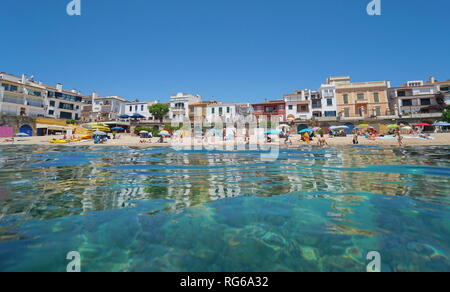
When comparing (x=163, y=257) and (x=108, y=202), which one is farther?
(x=108, y=202)

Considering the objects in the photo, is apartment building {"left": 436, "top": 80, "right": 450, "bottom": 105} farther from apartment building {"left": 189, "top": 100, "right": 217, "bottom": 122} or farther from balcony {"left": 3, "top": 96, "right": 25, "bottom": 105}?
balcony {"left": 3, "top": 96, "right": 25, "bottom": 105}

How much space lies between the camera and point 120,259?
2117mm

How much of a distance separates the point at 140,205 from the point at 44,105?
215 feet

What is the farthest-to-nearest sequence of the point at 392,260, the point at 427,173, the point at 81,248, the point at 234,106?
the point at 234,106
the point at 427,173
the point at 81,248
the point at 392,260

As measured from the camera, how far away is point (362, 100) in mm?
48656

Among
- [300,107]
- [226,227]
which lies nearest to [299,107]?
[300,107]

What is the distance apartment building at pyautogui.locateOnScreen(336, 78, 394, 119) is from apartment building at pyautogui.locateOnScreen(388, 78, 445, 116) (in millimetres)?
5037

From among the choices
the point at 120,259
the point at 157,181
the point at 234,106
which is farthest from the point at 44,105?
the point at 120,259

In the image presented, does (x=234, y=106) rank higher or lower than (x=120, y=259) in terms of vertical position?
higher

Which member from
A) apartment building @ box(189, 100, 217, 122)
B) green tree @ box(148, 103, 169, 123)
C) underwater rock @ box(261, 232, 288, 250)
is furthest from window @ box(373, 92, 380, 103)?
underwater rock @ box(261, 232, 288, 250)

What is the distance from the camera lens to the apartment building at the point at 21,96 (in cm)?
4367

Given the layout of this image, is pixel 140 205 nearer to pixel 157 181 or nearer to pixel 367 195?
pixel 157 181

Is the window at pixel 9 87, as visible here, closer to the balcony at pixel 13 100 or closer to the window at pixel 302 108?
the balcony at pixel 13 100

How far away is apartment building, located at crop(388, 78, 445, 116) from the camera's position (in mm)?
49722
